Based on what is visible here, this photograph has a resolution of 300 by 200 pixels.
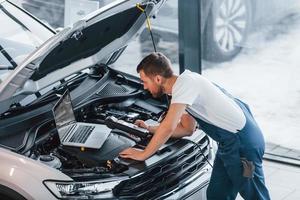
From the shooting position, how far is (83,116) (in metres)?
4.41

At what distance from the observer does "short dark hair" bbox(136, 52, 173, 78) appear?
3.90m

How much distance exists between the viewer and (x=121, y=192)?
3.70 meters

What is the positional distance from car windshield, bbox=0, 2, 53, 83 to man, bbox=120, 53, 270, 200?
110cm

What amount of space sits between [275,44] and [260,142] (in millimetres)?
2500

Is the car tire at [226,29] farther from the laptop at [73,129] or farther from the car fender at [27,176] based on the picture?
the car fender at [27,176]

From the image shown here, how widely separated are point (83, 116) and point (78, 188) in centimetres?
85

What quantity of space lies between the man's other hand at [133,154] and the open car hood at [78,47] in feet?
2.05

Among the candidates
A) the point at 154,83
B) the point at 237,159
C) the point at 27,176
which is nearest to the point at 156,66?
the point at 154,83

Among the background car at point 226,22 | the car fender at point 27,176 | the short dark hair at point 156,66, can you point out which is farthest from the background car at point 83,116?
the background car at point 226,22

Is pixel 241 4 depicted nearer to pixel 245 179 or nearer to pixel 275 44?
pixel 275 44

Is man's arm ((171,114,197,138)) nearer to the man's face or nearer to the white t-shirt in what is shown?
the white t-shirt

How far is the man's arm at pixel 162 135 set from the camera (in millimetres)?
3852

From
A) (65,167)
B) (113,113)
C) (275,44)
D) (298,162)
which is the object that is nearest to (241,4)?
(275,44)

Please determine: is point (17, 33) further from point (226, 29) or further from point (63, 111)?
point (226, 29)
